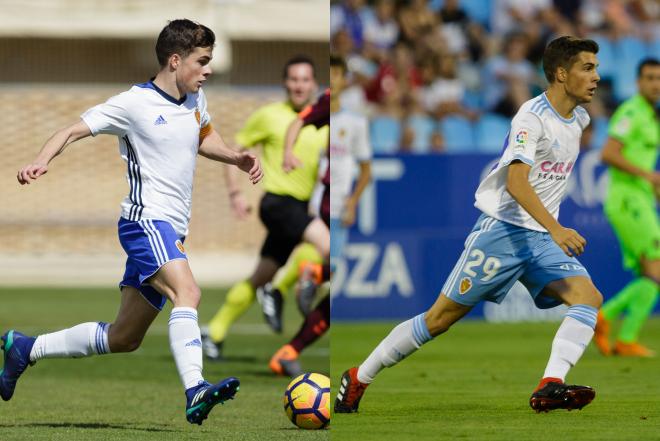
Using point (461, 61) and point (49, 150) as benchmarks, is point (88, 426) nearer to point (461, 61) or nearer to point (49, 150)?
point (49, 150)

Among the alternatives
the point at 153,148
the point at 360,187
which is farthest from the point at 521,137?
→ the point at 360,187

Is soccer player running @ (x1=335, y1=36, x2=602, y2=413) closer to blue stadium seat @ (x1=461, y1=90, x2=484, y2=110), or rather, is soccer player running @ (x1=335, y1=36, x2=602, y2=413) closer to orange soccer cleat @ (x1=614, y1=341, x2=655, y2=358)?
orange soccer cleat @ (x1=614, y1=341, x2=655, y2=358)

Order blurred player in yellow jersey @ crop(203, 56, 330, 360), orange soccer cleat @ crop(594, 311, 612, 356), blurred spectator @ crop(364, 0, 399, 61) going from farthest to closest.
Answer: blurred spectator @ crop(364, 0, 399, 61) < orange soccer cleat @ crop(594, 311, 612, 356) < blurred player in yellow jersey @ crop(203, 56, 330, 360)

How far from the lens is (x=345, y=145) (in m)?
12.7

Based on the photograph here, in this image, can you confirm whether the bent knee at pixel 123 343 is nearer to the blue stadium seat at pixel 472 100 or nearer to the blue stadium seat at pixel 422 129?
the blue stadium seat at pixel 422 129

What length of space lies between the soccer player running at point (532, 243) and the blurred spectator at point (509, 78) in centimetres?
1243

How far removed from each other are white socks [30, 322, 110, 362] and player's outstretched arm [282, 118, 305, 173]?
209 cm

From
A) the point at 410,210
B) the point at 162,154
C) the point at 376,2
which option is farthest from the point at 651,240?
the point at 376,2

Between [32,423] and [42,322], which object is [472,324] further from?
[32,423]

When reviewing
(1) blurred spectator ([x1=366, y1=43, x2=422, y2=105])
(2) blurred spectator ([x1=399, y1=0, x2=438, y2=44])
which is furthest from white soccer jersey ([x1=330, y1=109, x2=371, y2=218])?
(2) blurred spectator ([x1=399, y1=0, x2=438, y2=44])

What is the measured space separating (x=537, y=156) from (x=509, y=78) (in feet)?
42.3

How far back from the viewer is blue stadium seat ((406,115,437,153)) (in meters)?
19.1

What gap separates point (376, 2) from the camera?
20.5m

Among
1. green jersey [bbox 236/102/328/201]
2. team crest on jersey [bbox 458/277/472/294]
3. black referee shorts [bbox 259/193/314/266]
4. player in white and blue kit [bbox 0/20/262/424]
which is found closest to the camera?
player in white and blue kit [bbox 0/20/262/424]
